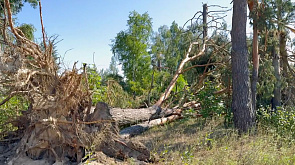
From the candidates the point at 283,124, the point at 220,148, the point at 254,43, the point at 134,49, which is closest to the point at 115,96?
the point at 220,148

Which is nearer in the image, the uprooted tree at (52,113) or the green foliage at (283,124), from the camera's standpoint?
the uprooted tree at (52,113)

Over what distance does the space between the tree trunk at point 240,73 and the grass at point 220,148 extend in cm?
37

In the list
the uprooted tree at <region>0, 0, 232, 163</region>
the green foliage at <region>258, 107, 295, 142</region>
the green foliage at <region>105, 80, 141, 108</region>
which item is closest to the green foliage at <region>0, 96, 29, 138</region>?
the uprooted tree at <region>0, 0, 232, 163</region>

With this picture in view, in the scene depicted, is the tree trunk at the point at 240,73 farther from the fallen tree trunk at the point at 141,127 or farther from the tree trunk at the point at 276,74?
the fallen tree trunk at the point at 141,127

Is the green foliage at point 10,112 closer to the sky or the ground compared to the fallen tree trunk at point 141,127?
closer to the sky

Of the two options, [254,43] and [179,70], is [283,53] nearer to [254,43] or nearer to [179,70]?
[254,43]

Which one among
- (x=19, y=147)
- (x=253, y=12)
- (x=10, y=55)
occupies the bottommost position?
(x=19, y=147)

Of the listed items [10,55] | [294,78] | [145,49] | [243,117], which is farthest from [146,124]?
[145,49]

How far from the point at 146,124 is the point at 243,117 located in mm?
2559

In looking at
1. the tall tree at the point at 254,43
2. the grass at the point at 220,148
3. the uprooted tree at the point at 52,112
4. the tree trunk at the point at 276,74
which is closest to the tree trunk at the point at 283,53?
the tree trunk at the point at 276,74

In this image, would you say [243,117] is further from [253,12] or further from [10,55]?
[10,55]

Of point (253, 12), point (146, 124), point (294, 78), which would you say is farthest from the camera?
point (294, 78)

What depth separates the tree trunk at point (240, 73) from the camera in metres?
5.86

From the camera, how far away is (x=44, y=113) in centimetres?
439
